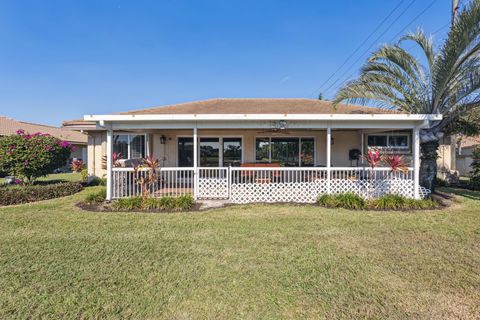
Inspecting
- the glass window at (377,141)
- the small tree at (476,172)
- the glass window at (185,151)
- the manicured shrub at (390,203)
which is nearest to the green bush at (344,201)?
the manicured shrub at (390,203)

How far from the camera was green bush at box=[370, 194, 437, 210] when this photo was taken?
8047mm

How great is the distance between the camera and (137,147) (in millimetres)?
12766

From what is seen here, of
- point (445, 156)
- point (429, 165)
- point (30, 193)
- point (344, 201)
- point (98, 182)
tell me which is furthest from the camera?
point (445, 156)

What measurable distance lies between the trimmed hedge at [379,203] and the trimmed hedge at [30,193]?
9.85m

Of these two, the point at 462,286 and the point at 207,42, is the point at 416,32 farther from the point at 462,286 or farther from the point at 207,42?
the point at 207,42

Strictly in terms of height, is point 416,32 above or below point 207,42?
below

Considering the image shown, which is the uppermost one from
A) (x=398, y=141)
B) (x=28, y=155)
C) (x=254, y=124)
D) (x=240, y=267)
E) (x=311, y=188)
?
(x=254, y=124)

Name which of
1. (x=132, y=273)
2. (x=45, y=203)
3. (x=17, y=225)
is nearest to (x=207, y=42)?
(x=45, y=203)

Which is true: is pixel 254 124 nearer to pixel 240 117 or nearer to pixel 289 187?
pixel 240 117

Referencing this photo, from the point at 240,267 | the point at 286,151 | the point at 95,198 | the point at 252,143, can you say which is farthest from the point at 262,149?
the point at 240,267

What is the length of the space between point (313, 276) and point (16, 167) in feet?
36.8

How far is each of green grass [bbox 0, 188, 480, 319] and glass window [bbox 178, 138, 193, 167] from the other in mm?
6094

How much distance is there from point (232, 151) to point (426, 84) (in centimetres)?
816

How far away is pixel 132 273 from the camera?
382 cm
